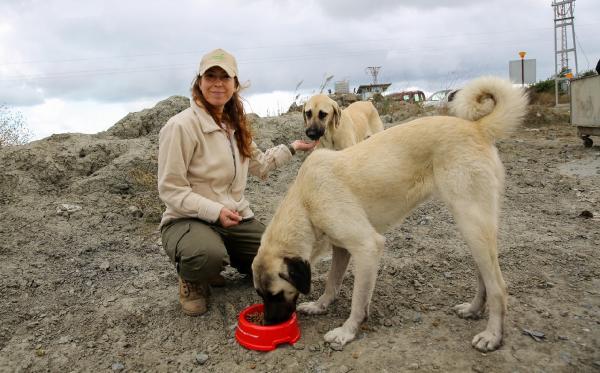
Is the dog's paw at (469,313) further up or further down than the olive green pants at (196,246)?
further down

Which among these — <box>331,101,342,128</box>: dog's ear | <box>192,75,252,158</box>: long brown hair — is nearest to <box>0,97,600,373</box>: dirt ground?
<box>192,75,252,158</box>: long brown hair

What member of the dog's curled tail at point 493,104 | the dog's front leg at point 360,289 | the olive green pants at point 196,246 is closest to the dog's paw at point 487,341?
the dog's front leg at point 360,289

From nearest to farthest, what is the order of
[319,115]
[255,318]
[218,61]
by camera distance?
[255,318] → [218,61] → [319,115]

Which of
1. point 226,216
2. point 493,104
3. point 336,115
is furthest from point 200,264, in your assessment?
point 336,115

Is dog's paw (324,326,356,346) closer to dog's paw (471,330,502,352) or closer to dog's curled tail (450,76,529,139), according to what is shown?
dog's paw (471,330,502,352)

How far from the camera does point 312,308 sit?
347 centimetres

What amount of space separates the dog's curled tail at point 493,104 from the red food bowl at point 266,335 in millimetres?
1923

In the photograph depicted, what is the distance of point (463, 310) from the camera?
321 cm

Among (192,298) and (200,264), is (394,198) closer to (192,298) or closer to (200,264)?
(200,264)

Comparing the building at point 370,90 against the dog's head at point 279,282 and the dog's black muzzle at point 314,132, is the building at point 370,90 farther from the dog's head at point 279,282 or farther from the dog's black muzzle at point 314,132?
the dog's head at point 279,282

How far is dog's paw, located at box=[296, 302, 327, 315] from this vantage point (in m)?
3.46

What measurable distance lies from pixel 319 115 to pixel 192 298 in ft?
13.9

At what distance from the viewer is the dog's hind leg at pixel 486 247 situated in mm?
2766

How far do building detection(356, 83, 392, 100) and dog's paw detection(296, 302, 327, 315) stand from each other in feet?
39.3
